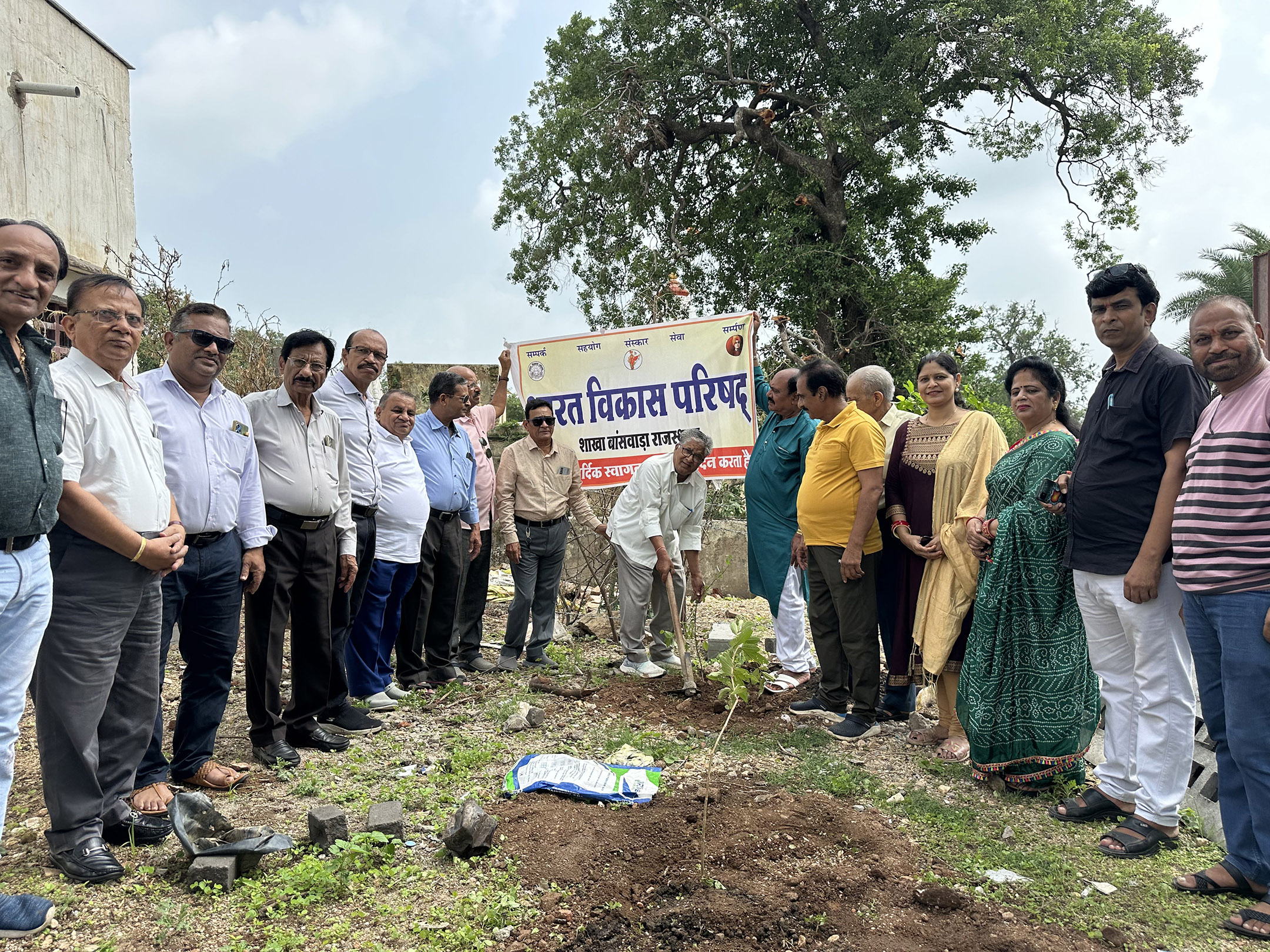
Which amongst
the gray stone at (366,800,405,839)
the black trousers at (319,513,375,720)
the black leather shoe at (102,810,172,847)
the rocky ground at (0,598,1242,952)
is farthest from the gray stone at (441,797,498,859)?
the black trousers at (319,513,375,720)

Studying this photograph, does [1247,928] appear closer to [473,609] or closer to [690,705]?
[690,705]

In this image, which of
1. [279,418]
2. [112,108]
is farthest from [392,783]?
[112,108]

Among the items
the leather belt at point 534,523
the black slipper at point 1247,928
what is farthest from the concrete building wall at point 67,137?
the black slipper at point 1247,928

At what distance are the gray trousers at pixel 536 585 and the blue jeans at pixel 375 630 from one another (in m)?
1.01

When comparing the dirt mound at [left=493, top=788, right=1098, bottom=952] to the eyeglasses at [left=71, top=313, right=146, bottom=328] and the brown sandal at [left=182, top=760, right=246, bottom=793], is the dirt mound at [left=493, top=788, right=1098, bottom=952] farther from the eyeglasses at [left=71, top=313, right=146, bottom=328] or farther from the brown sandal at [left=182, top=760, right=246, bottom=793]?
the eyeglasses at [left=71, top=313, right=146, bottom=328]

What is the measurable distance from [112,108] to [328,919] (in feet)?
42.6

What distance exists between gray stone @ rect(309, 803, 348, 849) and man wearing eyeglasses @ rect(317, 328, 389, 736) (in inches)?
59.6

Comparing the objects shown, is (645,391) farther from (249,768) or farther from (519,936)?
(519,936)

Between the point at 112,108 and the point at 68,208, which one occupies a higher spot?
the point at 112,108

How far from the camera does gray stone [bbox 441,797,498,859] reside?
321 cm

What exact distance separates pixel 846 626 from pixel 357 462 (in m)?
2.93

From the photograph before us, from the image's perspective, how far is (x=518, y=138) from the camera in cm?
1883

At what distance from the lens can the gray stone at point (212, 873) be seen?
116 inches

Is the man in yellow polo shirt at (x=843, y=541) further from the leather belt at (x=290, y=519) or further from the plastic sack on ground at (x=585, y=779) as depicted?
the leather belt at (x=290, y=519)
